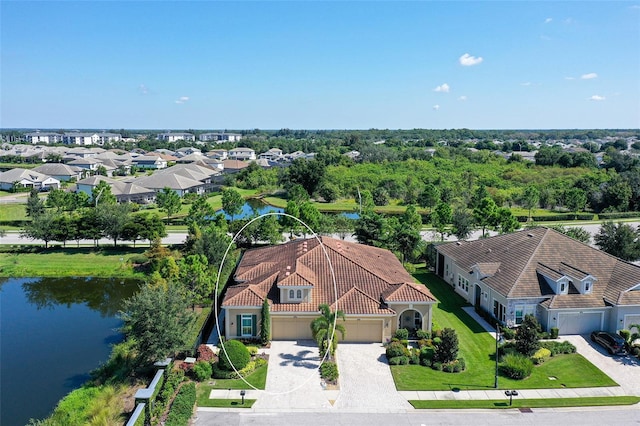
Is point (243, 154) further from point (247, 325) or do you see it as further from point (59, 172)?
point (247, 325)

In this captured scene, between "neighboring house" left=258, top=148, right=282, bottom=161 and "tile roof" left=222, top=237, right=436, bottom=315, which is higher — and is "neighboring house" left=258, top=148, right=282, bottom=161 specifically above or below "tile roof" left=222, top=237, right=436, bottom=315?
above

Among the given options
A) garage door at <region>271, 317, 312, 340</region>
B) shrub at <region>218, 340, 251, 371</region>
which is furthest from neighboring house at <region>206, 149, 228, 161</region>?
shrub at <region>218, 340, 251, 371</region>

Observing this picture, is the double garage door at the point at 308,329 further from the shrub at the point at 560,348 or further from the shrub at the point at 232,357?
the shrub at the point at 560,348

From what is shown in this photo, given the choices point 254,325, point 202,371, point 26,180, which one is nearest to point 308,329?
point 254,325

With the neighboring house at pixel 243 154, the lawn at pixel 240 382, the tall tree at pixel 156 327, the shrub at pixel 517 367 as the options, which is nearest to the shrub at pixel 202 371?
the lawn at pixel 240 382

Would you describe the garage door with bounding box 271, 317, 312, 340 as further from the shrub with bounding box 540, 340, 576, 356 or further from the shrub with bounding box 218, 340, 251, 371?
the shrub with bounding box 540, 340, 576, 356

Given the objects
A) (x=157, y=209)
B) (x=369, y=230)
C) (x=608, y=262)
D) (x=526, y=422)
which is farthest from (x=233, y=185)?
(x=526, y=422)

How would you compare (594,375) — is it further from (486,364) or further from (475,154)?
(475,154)
